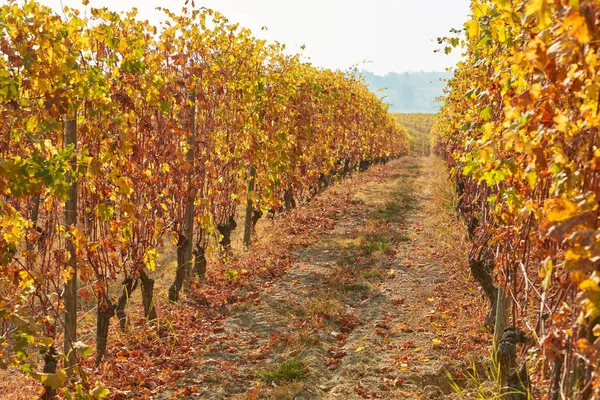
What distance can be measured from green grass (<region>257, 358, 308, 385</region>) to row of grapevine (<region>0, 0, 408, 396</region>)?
2018mm

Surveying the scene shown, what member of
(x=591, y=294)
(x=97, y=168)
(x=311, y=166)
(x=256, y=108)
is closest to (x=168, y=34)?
(x=256, y=108)

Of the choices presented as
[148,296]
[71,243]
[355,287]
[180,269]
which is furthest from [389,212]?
[71,243]

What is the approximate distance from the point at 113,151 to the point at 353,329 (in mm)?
4105

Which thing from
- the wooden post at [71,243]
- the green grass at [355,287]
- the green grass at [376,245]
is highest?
the wooden post at [71,243]

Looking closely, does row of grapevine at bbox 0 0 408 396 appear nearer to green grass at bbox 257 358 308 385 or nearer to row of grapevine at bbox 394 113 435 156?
green grass at bbox 257 358 308 385

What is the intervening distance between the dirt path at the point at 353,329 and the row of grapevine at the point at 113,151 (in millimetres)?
1563

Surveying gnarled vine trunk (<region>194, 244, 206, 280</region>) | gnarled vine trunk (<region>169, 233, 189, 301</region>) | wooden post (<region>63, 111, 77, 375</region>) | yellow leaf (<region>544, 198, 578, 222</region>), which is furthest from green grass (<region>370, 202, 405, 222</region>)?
yellow leaf (<region>544, 198, 578, 222</region>)

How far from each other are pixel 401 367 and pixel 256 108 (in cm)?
602

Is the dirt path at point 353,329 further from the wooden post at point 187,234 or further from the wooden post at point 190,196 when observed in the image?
the wooden post at point 190,196

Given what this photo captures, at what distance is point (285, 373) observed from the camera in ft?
19.3

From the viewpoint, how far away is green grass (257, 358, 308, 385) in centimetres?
582

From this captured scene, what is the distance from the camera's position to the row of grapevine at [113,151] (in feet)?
12.2

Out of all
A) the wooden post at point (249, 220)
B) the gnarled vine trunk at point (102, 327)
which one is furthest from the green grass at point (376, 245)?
the gnarled vine trunk at point (102, 327)

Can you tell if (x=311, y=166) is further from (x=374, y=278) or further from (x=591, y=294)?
(x=591, y=294)
